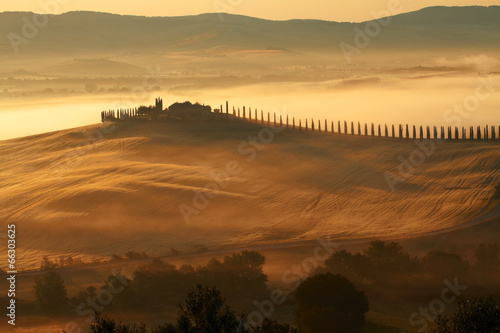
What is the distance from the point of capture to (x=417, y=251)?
3666cm

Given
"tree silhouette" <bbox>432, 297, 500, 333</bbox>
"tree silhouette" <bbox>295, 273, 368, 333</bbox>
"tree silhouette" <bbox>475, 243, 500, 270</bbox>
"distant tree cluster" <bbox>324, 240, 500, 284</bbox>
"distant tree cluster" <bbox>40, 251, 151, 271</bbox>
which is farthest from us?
"distant tree cluster" <bbox>40, 251, 151, 271</bbox>

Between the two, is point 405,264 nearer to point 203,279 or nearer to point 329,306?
point 329,306

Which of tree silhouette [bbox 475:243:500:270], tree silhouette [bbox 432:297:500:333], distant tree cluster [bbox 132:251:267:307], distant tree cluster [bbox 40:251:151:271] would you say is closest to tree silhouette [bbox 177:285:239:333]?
tree silhouette [bbox 432:297:500:333]

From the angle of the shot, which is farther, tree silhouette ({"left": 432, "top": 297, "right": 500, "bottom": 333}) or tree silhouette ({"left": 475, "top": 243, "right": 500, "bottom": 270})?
tree silhouette ({"left": 475, "top": 243, "right": 500, "bottom": 270})

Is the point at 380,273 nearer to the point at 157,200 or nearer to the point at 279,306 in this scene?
the point at 279,306

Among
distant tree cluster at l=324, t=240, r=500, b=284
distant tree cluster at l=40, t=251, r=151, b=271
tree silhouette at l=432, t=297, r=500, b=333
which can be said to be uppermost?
tree silhouette at l=432, t=297, r=500, b=333

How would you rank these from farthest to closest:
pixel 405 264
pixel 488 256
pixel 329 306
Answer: pixel 488 256
pixel 405 264
pixel 329 306

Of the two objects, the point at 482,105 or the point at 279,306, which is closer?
the point at 279,306

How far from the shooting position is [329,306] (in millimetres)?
28188

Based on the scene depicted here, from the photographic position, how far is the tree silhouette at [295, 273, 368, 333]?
1077 inches

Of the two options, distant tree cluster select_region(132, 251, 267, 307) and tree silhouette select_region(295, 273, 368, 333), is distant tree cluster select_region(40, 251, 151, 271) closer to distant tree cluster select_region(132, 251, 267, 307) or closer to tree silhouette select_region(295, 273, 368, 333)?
distant tree cluster select_region(132, 251, 267, 307)

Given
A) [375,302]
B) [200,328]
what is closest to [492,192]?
[375,302]

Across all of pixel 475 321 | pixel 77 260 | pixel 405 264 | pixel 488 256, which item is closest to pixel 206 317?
pixel 475 321

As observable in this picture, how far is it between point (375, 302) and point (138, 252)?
1233 cm
